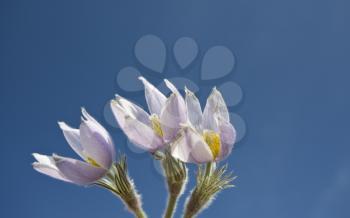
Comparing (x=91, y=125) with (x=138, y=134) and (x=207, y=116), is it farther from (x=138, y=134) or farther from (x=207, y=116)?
(x=207, y=116)

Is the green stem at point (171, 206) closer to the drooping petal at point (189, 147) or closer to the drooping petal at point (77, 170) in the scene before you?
the drooping petal at point (189, 147)

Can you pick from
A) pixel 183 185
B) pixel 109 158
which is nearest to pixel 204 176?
pixel 183 185

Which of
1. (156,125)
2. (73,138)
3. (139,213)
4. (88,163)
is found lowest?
(139,213)

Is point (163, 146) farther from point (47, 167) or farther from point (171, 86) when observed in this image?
point (47, 167)

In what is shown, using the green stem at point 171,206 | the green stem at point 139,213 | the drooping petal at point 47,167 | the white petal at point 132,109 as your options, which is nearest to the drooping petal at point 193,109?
the white petal at point 132,109

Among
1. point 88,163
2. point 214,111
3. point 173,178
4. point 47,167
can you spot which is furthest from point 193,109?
→ point 47,167

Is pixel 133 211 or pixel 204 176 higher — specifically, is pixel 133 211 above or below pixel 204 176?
below
